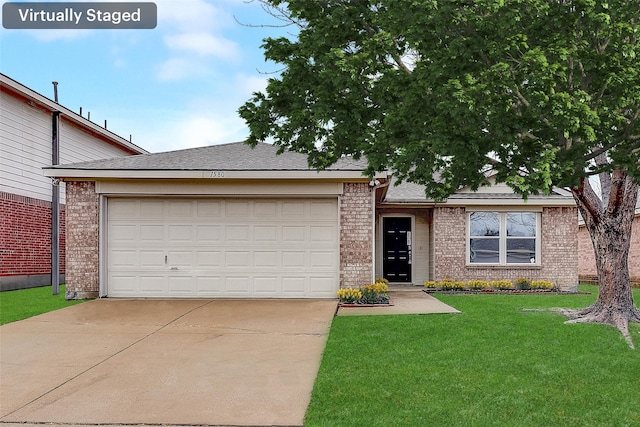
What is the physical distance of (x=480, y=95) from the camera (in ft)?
22.1

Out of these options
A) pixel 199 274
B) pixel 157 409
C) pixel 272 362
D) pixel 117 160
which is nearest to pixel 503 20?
pixel 272 362

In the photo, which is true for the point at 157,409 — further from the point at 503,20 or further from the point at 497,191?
the point at 497,191

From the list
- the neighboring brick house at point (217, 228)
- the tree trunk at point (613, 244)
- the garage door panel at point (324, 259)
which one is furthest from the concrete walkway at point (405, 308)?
the tree trunk at point (613, 244)

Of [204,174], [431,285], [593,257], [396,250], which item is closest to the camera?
[204,174]

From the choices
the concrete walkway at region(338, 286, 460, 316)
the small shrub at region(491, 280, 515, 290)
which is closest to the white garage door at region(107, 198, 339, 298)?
the concrete walkway at region(338, 286, 460, 316)

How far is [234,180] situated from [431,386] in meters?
8.39

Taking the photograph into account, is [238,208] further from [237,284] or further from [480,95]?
[480,95]

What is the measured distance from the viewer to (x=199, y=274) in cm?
1313

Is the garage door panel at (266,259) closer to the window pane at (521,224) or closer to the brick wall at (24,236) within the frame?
the brick wall at (24,236)

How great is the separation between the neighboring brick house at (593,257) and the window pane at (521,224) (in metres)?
4.45

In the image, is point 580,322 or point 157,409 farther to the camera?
point 580,322

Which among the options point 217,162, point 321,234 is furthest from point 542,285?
point 217,162

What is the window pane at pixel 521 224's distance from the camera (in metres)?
17.5

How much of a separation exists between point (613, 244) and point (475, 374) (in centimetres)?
538
